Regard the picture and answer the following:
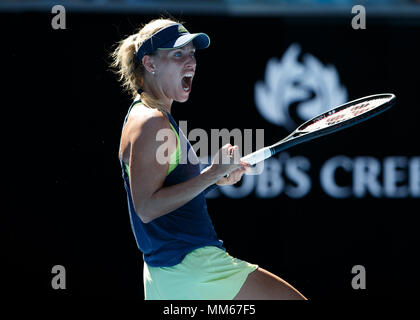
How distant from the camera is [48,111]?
13.9 feet

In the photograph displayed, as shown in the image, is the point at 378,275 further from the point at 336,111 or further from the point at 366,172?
the point at 336,111

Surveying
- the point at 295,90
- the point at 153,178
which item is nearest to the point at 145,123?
the point at 153,178

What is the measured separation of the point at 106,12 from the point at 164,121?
2.17 metres

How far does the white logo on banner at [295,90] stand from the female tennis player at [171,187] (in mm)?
1813

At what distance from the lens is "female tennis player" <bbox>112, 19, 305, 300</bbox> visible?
2.21 meters

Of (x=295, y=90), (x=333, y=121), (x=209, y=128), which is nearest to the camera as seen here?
(x=333, y=121)

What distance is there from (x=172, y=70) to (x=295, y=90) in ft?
6.68

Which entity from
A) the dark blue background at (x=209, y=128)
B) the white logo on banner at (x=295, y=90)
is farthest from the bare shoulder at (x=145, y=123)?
the white logo on banner at (x=295, y=90)

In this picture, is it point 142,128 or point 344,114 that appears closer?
point 142,128

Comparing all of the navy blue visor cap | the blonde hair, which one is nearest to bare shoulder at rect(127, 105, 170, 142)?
the blonde hair

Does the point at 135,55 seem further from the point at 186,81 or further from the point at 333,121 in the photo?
the point at 333,121

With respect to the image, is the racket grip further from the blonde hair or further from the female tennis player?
the blonde hair

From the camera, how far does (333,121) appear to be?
2.77 meters
